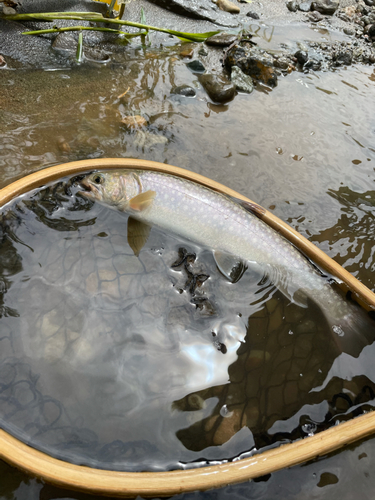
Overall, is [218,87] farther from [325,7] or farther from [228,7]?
[325,7]

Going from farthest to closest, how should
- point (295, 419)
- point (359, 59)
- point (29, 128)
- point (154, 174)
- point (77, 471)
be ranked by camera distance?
point (359, 59)
point (29, 128)
point (154, 174)
point (295, 419)
point (77, 471)

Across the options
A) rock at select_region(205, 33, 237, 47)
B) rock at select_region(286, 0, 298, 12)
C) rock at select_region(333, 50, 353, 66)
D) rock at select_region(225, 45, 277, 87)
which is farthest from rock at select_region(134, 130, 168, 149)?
rock at select_region(286, 0, 298, 12)

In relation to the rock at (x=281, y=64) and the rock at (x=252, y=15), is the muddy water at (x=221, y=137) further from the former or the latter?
the rock at (x=252, y=15)

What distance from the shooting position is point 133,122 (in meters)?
3.94

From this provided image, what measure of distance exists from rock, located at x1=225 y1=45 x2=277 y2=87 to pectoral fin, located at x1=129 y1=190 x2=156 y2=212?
3.63 metres

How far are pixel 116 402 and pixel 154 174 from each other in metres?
1.82

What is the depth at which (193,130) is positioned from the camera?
4.16m

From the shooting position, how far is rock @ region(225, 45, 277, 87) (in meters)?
5.23

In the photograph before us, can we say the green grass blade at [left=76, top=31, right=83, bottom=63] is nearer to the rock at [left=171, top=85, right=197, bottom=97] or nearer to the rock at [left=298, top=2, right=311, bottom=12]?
the rock at [left=171, top=85, right=197, bottom=97]

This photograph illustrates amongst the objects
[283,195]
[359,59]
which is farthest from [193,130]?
[359,59]

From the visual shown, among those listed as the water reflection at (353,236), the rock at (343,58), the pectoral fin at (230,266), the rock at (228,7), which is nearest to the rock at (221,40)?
the rock at (228,7)

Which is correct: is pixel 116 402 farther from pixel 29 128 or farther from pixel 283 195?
pixel 29 128

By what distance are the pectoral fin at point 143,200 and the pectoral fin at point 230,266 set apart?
2.44ft

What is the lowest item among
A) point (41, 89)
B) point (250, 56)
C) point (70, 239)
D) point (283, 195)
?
point (70, 239)
